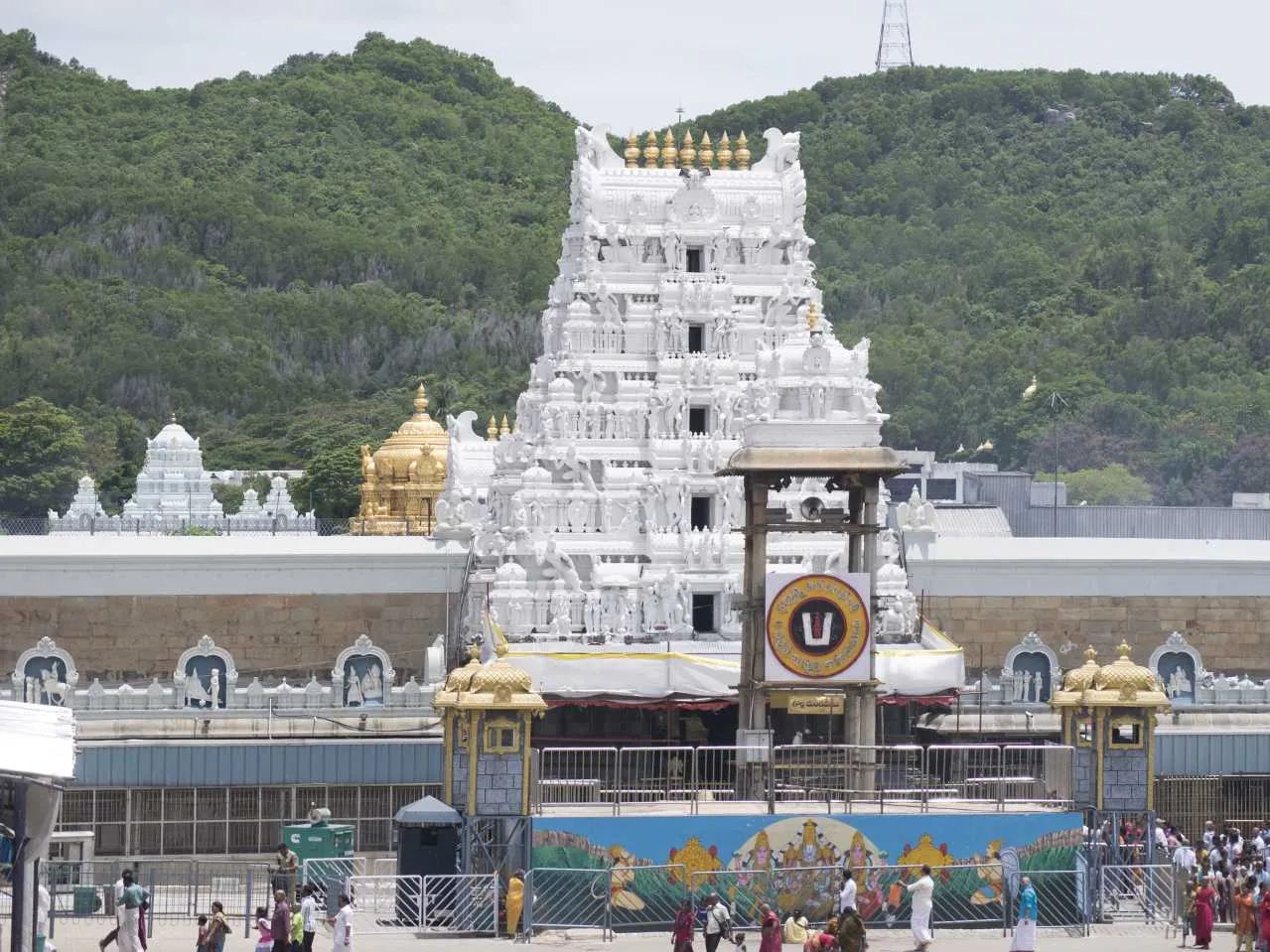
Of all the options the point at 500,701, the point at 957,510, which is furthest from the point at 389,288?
the point at 500,701

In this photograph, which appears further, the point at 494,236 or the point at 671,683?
the point at 494,236

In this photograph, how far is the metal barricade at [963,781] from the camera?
43406mm

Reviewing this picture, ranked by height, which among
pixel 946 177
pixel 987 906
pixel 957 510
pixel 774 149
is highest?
pixel 946 177

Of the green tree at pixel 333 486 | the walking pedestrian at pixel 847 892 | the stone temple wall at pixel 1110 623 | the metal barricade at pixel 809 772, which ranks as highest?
the green tree at pixel 333 486

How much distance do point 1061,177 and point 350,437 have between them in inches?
1978

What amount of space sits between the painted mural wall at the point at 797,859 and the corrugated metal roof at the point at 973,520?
144 ft

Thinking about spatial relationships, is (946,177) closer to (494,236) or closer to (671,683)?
(494,236)

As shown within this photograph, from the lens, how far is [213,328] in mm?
143000

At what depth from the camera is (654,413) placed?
197ft

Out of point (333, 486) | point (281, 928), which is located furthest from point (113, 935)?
point (333, 486)

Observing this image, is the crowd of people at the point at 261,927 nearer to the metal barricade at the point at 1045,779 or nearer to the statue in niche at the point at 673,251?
the metal barricade at the point at 1045,779

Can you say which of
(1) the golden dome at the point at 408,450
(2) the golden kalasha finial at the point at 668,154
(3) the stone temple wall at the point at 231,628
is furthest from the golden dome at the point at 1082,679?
(1) the golden dome at the point at 408,450

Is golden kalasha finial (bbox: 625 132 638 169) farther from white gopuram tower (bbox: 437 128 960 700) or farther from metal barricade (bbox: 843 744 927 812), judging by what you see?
metal barricade (bbox: 843 744 927 812)

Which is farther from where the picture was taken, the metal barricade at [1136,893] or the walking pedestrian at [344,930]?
the metal barricade at [1136,893]
